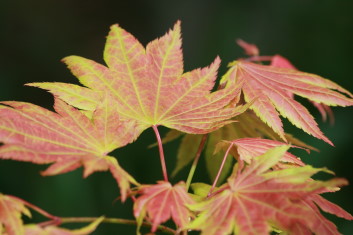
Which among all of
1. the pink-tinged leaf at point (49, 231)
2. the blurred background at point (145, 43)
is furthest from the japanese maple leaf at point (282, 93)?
the blurred background at point (145, 43)

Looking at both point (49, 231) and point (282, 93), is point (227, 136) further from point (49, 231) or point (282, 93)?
point (49, 231)

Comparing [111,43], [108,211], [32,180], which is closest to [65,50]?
Answer: [32,180]

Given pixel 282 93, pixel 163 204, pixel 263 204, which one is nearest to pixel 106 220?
pixel 163 204

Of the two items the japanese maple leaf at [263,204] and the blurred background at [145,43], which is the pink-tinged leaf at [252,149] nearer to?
the japanese maple leaf at [263,204]

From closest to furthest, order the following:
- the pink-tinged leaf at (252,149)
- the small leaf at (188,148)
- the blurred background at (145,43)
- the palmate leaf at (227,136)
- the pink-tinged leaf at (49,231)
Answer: the pink-tinged leaf at (49,231)
the pink-tinged leaf at (252,149)
the palmate leaf at (227,136)
the small leaf at (188,148)
the blurred background at (145,43)

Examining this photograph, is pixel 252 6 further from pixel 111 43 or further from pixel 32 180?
pixel 111 43

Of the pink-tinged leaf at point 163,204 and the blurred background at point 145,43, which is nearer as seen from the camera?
the pink-tinged leaf at point 163,204

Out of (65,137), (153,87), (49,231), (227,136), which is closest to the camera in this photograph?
(49,231)

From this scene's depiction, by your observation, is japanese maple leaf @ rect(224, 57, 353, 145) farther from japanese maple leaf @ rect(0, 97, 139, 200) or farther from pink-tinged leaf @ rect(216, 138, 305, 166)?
japanese maple leaf @ rect(0, 97, 139, 200)
